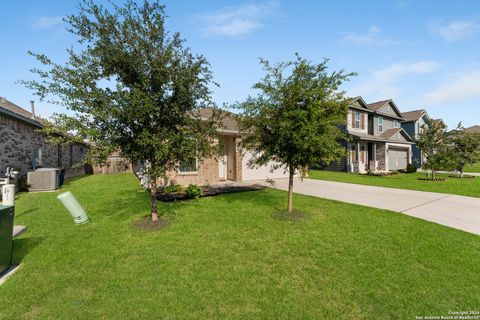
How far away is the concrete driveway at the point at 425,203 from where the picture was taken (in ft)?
22.3

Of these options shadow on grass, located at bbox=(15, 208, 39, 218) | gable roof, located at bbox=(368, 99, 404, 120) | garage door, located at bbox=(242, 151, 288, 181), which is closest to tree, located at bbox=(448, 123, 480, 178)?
gable roof, located at bbox=(368, 99, 404, 120)

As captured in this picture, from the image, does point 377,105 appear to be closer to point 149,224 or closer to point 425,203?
point 425,203

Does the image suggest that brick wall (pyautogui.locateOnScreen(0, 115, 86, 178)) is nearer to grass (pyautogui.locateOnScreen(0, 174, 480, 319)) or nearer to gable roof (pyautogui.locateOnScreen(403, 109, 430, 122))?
grass (pyautogui.locateOnScreen(0, 174, 480, 319))

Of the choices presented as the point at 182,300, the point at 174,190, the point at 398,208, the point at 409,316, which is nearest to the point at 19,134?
the point at 174,190

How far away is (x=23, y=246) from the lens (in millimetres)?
4898

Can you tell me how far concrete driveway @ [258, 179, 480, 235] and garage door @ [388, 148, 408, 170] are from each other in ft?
52.1

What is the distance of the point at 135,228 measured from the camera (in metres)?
6.02

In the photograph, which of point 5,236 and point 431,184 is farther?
point 431,184

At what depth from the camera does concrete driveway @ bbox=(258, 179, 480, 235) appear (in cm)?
679

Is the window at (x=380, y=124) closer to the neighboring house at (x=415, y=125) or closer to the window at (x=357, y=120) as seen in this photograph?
the window at (x=357, y=120)

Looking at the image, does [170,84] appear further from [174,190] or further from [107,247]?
[174,190]

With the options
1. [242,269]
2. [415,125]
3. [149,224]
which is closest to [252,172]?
[149,224]

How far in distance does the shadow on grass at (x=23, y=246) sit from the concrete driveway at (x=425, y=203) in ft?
31.2

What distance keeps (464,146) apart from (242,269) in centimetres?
2278
